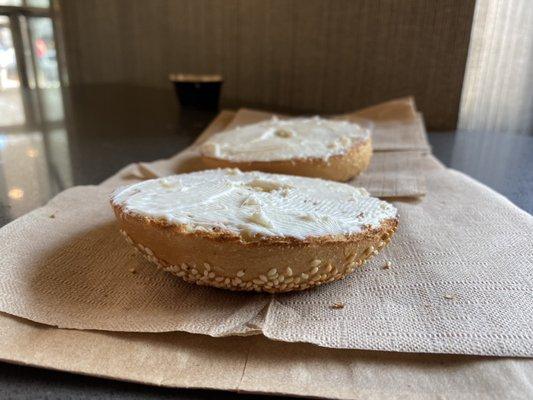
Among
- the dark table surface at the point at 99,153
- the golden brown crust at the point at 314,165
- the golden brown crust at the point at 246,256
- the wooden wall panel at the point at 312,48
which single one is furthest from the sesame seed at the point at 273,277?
the wooden wall panel at the point at 312,48

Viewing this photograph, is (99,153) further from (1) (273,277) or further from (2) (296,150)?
(1) (273,277)

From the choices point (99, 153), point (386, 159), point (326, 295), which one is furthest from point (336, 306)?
point (99, 153)

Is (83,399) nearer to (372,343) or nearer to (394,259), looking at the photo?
(372,343)

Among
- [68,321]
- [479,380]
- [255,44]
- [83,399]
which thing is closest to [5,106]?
[255,44]

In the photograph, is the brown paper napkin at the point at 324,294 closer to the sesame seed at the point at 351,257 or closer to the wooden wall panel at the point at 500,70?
the sesame seed at the point at 351,257

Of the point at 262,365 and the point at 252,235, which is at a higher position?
the point at 252,235

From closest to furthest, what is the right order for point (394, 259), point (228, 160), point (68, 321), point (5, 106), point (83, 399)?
point (83, 399), point (68, 321), point (394, 259), point (228, 160), point (5, 106)

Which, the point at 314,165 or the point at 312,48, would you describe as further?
the point at 312,48
